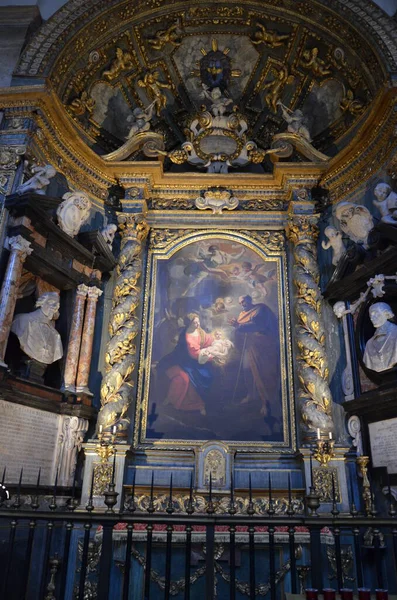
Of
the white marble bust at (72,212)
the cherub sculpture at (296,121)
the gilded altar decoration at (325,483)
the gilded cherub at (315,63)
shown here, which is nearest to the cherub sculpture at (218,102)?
the cherub sculpture at (296,121)

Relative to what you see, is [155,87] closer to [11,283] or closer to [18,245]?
[18,245]

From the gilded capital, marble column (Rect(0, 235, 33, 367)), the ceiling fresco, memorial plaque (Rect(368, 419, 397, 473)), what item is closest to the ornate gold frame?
the gilded capital

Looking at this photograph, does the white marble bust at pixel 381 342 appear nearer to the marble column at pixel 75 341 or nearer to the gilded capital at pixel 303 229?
the gilded capital at pixel 303 229

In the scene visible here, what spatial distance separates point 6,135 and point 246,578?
774 centimetres

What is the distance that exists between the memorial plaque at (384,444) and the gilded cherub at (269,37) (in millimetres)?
7784

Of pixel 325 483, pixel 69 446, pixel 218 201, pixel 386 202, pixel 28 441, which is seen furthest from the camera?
pixel 218 201

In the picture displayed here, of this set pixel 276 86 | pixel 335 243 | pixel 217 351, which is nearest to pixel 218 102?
pixel 276 86

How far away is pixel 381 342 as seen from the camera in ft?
24.7

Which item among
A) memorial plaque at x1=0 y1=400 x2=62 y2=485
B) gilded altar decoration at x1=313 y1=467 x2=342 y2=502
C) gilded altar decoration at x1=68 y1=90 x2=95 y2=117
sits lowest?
gilded altar decoration at x1=313 y1=467 x2=342 y2=502

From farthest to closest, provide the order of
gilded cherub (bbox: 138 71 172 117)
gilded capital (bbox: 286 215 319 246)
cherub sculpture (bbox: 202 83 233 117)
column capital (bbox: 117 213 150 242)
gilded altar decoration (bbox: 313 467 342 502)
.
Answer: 1. gilded cherub (bbox: 138 71 172 117)
2. cherub sculpture (bbox: 202 83 233 117)
3. column capital (bbox: 117 213 150 242)
4. gilded capital (bbox: 286 215 319 246)
5. gilded altar decoration (bbox: 313 467 342 502)

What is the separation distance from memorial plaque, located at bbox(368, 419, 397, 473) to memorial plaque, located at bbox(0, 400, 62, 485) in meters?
4.81

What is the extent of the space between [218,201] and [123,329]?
328 centimetres

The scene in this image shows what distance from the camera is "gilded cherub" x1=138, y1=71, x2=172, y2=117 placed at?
34.9ft

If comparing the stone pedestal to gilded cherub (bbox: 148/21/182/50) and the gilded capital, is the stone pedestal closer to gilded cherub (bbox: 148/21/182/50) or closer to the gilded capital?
the gilded capital
